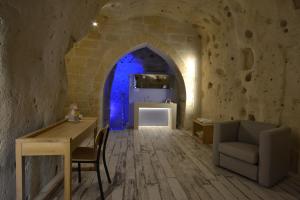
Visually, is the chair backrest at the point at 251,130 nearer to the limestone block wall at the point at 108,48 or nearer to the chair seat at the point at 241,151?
the chair seat at the point at 241,151

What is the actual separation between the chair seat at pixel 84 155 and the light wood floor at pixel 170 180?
0.43 m

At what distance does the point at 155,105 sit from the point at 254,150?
3.63 metres

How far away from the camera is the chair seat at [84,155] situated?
2.34 m

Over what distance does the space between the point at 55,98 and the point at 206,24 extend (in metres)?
4.23

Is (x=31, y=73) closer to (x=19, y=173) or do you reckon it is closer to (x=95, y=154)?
(x=19, y=173)

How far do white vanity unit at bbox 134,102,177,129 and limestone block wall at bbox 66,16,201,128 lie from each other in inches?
41.8

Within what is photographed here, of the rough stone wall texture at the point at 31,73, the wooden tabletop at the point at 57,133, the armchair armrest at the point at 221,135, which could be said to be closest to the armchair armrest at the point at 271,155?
the armchair armrest at the point at 221,135

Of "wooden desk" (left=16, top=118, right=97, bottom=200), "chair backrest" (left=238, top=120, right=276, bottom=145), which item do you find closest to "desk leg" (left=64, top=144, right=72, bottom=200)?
"wooden desk" (left=16, top=118, right=97, bottom=200)

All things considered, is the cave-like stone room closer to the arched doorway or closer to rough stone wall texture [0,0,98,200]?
rough stone wall texture [0,0,98,200]

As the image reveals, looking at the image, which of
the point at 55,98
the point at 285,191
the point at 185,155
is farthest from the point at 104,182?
the point at 285,191

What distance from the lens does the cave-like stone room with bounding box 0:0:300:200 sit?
6.11 ft

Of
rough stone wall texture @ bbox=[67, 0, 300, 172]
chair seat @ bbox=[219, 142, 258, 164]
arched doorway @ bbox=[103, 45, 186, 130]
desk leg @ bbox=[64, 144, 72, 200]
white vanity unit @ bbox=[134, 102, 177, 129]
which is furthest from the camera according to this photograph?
arched doorway @ bbox=[103, 45, 186, 130]

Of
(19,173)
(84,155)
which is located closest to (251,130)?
(84,155)

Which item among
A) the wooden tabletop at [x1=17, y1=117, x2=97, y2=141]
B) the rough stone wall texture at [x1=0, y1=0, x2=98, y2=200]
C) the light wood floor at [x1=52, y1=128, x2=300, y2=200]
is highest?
the rough stone wall texture at [x1=0, y1=0, x2=98, y2=200]
